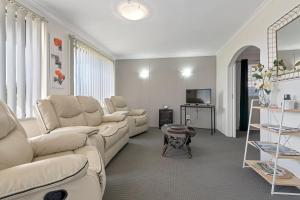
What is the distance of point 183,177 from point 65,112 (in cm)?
191

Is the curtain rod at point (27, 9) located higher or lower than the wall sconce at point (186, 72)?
higher

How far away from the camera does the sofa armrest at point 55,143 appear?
1588mm

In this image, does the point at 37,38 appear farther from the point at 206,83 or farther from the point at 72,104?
the point at 206,83

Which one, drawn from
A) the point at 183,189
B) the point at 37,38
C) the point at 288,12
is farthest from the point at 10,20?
the point at 288,12

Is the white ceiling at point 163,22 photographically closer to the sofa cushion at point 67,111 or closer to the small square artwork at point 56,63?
the small square artwork at point 56,63

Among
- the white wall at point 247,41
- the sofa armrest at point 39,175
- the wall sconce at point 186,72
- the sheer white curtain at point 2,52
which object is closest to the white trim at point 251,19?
the white wall at point 247,41

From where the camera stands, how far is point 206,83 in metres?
5.57

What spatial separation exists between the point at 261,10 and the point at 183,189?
110 inches

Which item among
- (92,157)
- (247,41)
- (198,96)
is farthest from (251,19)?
(92,157)

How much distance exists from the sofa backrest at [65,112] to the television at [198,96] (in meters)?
3.00

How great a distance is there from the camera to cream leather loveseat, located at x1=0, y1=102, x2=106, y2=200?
0.82 m

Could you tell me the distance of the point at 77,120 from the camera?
9.22 feet

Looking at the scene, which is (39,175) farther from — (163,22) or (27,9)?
(163,22)

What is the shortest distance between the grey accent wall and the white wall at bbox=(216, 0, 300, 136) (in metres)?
0.47
